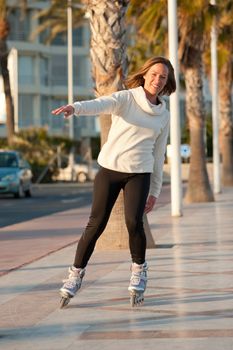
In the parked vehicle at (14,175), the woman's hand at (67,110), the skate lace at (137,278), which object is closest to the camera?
the woman's hand at (67,110)

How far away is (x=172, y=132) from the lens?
72.5 ft

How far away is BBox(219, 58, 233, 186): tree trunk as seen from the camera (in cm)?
4047

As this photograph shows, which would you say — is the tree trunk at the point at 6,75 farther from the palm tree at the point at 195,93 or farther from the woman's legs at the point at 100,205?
the woman's legs at the point at 100,205

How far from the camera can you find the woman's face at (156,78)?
30.9ft

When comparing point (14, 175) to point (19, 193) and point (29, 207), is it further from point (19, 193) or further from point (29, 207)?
point (29, 207)

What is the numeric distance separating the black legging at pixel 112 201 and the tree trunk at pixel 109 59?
190 inches

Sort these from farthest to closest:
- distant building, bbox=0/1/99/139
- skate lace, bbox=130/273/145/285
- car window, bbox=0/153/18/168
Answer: distant building, bbox=0/1/99/139, car window, bbox=0/153/18/168, skate lace, bbox=130/273/145/285

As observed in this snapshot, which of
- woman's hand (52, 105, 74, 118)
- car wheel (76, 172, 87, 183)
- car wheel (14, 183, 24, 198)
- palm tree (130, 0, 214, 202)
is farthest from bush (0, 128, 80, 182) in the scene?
woman's hand (52, 105, 74, 118)

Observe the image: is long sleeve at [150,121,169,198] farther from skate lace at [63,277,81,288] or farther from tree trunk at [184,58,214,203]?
tree trunk at [184,58,214,203]

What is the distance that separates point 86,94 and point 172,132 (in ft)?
198

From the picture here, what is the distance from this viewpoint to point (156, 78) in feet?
31.0

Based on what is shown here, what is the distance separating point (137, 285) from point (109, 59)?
5.52 m

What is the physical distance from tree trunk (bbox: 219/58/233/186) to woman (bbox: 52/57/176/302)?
30286mm

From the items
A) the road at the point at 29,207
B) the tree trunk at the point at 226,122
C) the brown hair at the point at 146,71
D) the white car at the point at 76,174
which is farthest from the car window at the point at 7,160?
the brown hair at the point at 146,71
